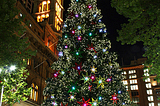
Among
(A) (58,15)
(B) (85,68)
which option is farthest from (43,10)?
(B) (85,68)

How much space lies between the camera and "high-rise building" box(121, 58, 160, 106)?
104125 mm

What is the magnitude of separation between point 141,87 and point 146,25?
102 m

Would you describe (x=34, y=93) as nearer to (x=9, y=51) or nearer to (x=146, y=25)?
(x=9, y=51)

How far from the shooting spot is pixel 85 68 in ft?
49.5

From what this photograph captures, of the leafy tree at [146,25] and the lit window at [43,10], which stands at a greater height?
the lit window at [43,10]

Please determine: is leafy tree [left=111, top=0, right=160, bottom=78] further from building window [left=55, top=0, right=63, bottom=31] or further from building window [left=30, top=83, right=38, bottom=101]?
building window [left=55, top=0, right=63, bottom=31]

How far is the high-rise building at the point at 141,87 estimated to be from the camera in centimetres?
10412

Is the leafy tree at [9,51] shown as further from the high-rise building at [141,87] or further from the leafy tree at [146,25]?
the high-rise building at [141,87]

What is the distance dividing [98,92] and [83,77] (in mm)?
1549

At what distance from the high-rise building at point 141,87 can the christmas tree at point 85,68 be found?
88.1 meters

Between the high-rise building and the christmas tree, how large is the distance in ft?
289

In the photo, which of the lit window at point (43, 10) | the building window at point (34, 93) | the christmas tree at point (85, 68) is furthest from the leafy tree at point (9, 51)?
the lit window at point (43, 10)

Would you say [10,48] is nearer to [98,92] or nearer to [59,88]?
[59,88]

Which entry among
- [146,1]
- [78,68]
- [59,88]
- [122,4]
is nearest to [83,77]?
[78,68]
